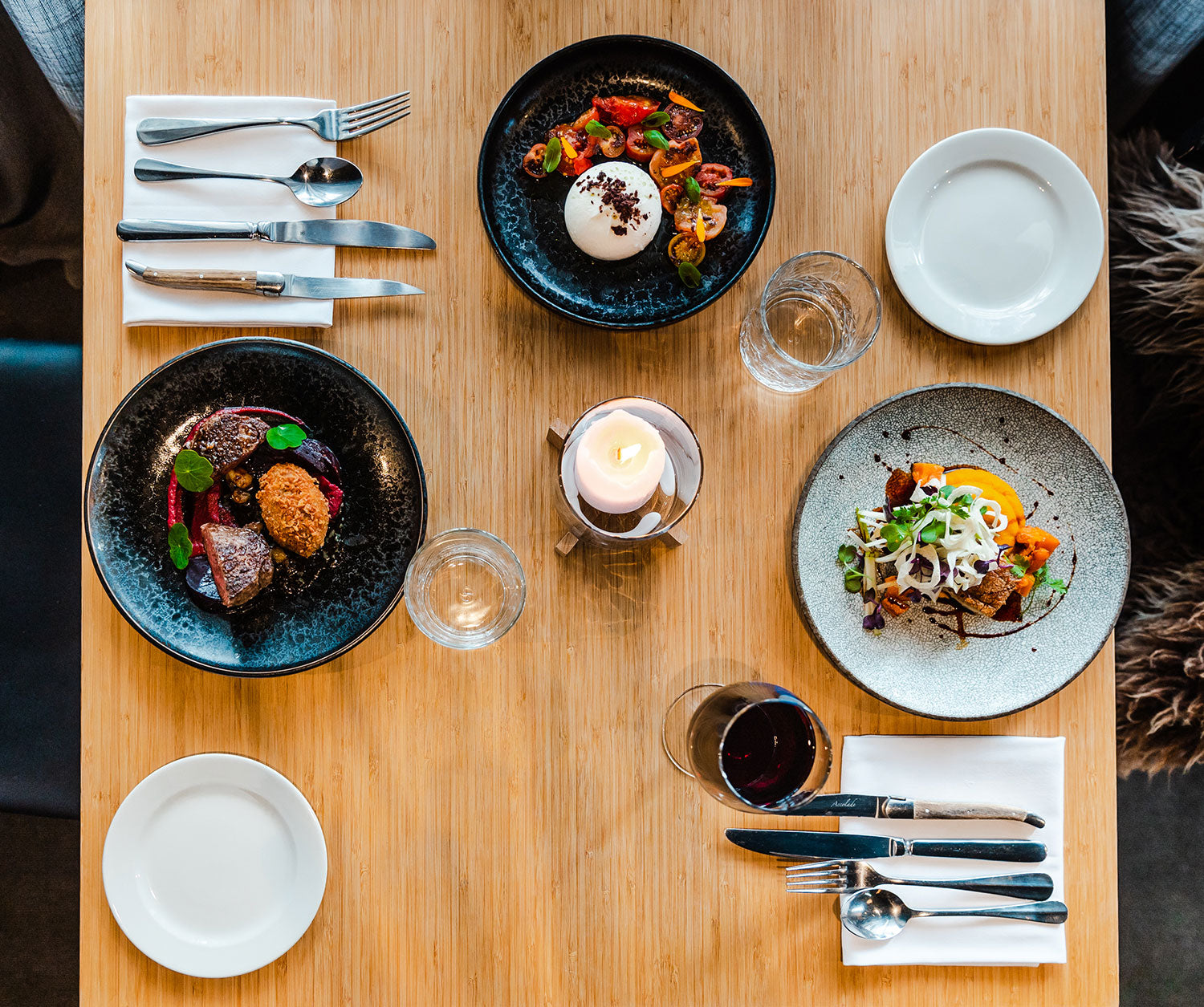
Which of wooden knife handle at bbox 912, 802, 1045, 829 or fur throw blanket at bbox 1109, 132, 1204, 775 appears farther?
fur throw blanket at bbox 1109, 132, 1204, 775

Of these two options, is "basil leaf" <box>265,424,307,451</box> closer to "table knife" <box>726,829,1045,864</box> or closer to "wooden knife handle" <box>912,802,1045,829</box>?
"table knife" <box>726,829,1045,864</box>

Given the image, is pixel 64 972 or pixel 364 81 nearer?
pixel 364 81

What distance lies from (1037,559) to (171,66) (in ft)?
4.56

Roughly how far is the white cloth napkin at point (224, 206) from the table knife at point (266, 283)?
12 mm

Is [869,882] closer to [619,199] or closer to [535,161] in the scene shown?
[619,199]

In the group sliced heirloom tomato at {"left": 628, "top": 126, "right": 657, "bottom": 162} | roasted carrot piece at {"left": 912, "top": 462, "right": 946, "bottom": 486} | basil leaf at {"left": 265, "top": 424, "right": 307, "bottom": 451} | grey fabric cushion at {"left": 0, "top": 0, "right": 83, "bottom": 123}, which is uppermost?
grey fabric cushion at {"left": 0, "top": 0, "right": 83, "bottom": 123}

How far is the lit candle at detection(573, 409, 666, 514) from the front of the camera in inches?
40.0

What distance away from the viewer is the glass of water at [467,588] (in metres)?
1.10

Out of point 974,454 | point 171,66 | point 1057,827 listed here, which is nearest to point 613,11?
point 171,66

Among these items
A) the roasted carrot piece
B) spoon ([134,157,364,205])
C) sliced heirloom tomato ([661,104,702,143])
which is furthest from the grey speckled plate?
spoon ([134,157,364,205])

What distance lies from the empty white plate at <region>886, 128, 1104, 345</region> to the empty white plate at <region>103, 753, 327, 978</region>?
1134 mm

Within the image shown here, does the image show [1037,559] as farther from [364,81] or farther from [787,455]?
[364,81]

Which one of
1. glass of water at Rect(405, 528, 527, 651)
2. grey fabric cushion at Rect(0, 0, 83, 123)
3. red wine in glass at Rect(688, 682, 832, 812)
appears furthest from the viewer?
grey fabric cushion at Rect(0, 0, 83, 123)

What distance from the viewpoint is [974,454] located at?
1146mm
